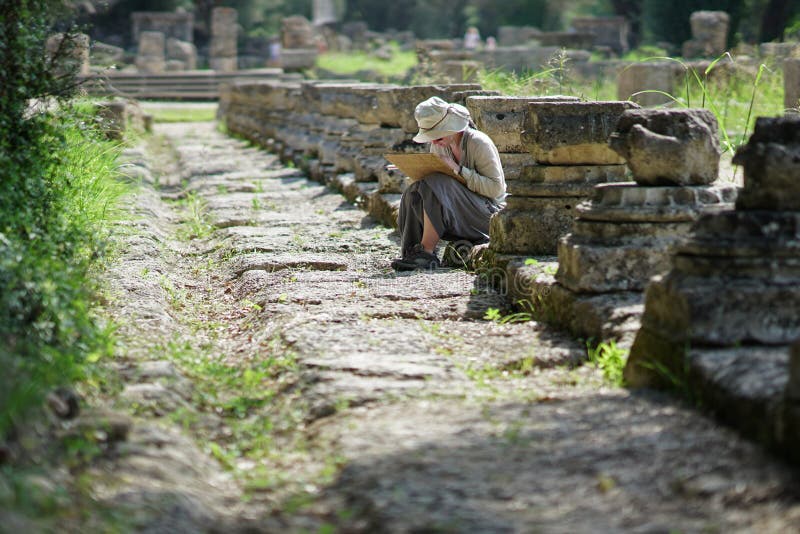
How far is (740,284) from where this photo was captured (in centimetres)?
382

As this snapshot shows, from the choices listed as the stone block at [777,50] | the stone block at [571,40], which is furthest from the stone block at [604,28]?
the stone block at [777,50]

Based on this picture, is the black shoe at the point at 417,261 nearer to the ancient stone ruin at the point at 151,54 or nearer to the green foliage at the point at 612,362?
the green foliage at the point at 612,362

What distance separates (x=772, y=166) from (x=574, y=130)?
2.13 metres

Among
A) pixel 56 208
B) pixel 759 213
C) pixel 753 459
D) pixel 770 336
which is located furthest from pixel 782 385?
pixel 56 208

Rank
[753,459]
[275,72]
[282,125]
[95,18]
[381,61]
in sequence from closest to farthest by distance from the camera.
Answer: [753,459] → [282,125] → [275,72] → [381,61] → [95,18]

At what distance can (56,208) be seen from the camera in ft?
19.4

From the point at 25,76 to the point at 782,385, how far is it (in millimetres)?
4246

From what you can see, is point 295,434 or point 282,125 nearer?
point 295,434

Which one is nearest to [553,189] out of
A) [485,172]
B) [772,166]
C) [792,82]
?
[485,172]

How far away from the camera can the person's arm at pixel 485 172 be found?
6816mm

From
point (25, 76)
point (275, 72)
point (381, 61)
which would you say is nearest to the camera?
point (25, 76)

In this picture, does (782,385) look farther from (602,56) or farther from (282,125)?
(602,56)

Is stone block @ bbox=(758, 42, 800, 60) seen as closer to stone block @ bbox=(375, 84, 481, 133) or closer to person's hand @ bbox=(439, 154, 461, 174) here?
stone block @ bbox=(375, 84, 481, 133)

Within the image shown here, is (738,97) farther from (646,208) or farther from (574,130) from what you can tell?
(646,208)
